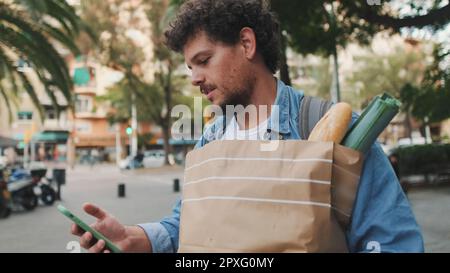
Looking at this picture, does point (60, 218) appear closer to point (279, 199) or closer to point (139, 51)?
point (279, 199)

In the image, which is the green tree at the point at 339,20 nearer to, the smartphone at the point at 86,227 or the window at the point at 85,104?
the smartphone at the point at 86,227

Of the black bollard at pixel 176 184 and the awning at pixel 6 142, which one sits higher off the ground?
the awning at pixel 6 142

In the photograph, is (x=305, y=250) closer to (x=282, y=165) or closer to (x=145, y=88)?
(x=282, y=165)

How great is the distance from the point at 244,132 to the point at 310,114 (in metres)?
0.23

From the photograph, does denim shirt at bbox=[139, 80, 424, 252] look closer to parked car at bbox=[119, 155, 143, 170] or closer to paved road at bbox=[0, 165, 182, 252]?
paved road at bbox=[0, 165, 182, 252]

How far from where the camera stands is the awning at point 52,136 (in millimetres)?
42844

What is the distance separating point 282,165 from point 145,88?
1047 inches

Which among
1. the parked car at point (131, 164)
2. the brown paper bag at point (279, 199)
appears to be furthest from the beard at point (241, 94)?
the parked car at point (131, 164)

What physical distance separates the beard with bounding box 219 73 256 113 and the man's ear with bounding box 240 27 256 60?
2.7 inches

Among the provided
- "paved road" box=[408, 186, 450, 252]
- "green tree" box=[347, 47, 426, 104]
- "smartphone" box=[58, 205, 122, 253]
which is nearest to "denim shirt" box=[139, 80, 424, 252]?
"smartphone" box=[58, 205, 122, 253]

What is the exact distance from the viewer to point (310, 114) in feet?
4.26

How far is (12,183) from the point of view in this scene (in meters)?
11.2

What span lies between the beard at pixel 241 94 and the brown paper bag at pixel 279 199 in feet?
0.90
